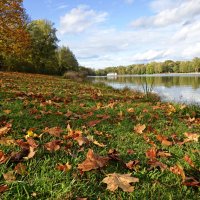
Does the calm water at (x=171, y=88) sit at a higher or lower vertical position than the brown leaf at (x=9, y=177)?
lower

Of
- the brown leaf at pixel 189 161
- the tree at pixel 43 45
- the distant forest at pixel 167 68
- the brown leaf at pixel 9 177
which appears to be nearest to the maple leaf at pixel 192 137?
the brown leaf at pixel 189 161

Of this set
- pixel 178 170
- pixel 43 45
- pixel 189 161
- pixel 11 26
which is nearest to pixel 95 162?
Result: pixel 178 170

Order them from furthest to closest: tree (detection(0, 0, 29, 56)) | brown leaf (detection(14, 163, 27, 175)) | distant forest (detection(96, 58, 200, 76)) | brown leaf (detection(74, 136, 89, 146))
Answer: distant forest (detection(96, 58, 200, 76)) → tree (detection(0, 0, 29, 56)) → brown leaf (detection(74, 136, 89, 146)) → brown leaf (detection(14, 163, 27, 175))

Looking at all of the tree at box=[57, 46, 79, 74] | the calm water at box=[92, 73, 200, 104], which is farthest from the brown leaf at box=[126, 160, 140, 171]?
the tree at box=[57, 46, 79, 74]

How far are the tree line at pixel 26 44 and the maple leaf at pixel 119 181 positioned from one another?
20526 mm

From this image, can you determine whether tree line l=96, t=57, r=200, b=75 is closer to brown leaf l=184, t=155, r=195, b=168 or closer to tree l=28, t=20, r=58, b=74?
tree l=28, t=20, r=58, b=74

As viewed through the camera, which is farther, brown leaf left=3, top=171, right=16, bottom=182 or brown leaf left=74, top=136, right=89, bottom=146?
brown leaf left=74, top=136, right=89, bottom=146

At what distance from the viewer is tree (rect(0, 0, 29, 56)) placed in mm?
19975

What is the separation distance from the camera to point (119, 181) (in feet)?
6.79

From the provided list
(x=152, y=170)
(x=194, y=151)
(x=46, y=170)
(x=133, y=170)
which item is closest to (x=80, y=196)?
(x=46, y=170)

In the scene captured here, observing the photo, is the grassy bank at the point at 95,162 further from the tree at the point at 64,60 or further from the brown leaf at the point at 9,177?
the tree at the point at 64,60

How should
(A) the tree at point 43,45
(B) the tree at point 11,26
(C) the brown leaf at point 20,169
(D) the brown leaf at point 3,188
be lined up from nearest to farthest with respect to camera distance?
1. (D) the brown leaf at point 3,188
2. (C) the brown leaf at point 20,169
3. (B) the tree at point 11,26
4. (A) the tree at point 43,45

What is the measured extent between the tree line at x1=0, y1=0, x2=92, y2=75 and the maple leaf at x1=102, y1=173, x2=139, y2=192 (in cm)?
2053

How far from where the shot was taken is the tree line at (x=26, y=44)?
20.4 metres
